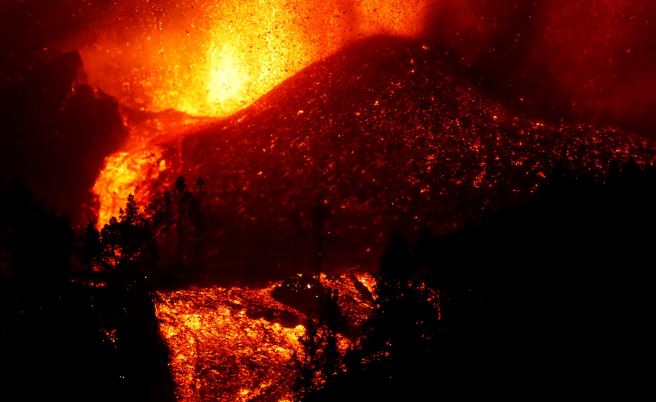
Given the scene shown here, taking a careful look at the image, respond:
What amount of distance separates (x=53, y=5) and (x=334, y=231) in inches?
1478

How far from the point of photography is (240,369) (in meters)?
15.2

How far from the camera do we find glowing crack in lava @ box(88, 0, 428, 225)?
1289 inches

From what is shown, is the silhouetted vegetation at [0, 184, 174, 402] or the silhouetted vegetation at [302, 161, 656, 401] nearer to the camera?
the silhouetted vegetation at [302, 161, 656, 401]

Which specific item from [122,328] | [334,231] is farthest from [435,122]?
[122,328]

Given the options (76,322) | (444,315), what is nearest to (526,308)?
(444,315)

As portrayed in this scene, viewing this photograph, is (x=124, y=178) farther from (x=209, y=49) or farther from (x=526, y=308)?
(x=526, y=308)

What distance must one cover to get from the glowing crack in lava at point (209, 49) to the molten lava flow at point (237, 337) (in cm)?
1027

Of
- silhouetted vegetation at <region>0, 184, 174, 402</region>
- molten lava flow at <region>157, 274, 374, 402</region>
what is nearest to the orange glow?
silhouetted vegetation at <region>0, 184, 174, 402</region>

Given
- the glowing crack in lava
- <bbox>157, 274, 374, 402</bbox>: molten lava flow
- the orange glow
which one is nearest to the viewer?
<bbox>157, 274, 374, 402</bbox>: molten lava flow

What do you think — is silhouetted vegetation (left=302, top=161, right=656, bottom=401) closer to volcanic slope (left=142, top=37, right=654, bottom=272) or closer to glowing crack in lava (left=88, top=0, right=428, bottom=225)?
volcanic slope (left=142, top=37, right=654, bottom=272)

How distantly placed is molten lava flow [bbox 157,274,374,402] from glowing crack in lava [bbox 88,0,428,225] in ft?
33.7

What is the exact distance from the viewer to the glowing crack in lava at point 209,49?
32.8 m

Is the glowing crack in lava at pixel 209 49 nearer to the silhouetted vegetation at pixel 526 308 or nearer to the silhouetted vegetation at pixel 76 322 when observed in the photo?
the silhouetted vegetation at pixel 76 322

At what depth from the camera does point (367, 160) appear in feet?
79.1
